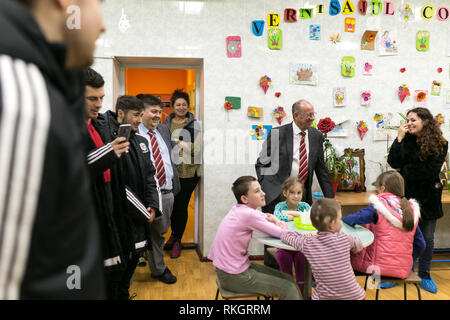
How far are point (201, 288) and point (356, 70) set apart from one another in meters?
2.58

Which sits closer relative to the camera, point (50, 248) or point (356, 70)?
point (50, 248)

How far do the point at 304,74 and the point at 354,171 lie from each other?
42.9 inches

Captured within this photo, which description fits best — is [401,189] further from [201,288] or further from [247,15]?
[247,15]

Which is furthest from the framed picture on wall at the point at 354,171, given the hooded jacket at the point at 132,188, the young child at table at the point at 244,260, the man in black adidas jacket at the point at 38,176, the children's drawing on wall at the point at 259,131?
the man in black adidas jacket at the point at 38,176

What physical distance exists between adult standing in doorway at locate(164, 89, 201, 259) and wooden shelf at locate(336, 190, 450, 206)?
143 cm

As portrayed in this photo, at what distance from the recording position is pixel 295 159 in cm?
319

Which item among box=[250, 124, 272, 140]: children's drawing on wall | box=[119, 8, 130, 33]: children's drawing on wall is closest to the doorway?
box=[119, 8, 130, 33]: children's drawing on wall

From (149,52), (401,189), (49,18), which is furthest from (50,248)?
(149,52)

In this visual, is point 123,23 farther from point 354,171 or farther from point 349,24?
point 354,171

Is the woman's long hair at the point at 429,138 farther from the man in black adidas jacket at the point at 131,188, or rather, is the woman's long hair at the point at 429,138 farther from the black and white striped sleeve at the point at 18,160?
the black and white striped sleeve at the point at 18,160

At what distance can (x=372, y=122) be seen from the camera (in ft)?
12.7

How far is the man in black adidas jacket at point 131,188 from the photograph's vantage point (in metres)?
1.97

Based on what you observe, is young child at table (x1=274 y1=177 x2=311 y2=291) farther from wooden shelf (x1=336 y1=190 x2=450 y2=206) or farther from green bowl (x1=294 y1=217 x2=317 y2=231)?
wooden shelf (x1=336 y1=190 x2=450 y2=206)
